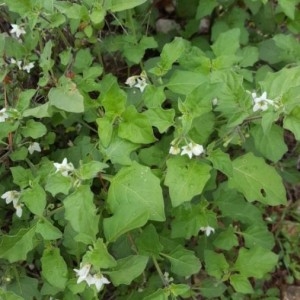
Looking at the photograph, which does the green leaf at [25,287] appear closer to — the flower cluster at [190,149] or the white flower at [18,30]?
the flower cluster at [190,149]

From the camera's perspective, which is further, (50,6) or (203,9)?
(203,9)

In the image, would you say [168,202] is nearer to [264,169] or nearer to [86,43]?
[264,169]

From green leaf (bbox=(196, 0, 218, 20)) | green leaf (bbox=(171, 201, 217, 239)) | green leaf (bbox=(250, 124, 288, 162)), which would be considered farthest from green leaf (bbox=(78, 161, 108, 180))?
green leaf (bbox=(196, 0, 218, 20))

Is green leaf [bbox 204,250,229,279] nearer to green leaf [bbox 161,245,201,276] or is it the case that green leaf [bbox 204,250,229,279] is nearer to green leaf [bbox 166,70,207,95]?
green leaf [bbox 161,245,201,276]

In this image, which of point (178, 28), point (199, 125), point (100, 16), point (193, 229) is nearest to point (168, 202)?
point (193, 229)

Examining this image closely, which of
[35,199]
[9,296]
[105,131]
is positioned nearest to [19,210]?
[35,199]

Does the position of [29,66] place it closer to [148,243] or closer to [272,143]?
[148,243]
